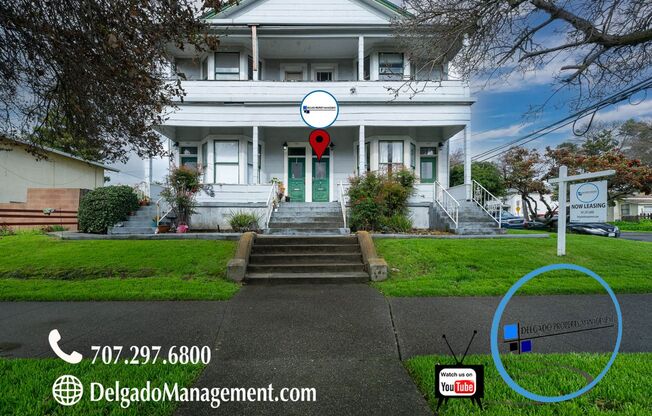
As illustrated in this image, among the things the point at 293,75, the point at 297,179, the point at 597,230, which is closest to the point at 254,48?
the point at 293,75

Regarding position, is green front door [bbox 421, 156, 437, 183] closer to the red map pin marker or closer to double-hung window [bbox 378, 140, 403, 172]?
double-hung window [bbox 378, 140, 403, 172]

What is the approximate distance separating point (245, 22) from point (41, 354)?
43.9 feet

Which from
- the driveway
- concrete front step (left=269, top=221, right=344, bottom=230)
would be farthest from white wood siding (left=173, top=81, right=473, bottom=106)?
the driveway

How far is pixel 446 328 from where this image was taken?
4238 millimetres

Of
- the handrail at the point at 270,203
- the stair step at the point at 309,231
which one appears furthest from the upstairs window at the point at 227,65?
the stair step at the point at 309,231

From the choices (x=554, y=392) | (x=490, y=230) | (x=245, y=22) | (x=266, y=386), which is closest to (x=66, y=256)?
(x=266, y=386)

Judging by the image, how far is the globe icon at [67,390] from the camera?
270 centimetres

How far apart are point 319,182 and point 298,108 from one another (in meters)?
3.43

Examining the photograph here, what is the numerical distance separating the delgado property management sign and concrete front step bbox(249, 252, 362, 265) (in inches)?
186

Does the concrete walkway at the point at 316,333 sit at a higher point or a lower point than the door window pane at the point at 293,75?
lower

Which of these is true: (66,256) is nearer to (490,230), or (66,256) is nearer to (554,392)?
(554,392)

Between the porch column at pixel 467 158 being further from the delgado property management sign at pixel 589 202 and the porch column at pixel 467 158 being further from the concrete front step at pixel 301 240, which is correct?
the concrete front step at pixel 301 240

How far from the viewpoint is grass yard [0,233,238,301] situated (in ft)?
18.9

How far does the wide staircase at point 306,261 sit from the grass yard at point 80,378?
3.56m
